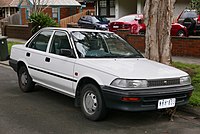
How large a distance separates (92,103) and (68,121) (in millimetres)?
521

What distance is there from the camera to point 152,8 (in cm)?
750

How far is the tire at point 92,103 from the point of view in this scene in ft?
17.2

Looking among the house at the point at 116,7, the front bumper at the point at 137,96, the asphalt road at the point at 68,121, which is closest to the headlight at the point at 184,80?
the front bumper at the point at 137,96

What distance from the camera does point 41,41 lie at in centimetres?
710

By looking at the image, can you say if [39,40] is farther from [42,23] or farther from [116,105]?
[42,23]

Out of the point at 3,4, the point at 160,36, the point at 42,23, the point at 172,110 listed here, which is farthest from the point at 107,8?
the point at 172,110

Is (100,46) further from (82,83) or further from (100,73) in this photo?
(100,73)

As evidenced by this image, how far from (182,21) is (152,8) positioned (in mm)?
11286

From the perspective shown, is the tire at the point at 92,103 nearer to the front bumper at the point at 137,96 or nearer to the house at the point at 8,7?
the front bumper at the point at 137,96

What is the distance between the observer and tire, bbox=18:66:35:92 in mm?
7410

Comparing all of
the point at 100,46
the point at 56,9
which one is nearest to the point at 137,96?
the point at 100,46

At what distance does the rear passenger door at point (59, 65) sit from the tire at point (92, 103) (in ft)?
1.22

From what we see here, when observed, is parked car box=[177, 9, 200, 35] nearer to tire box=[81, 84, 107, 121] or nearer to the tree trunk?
the tree trunk

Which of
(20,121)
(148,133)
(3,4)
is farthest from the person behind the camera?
(3,4)
